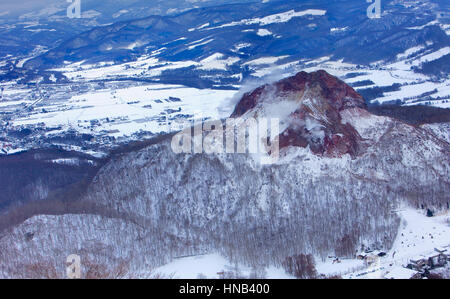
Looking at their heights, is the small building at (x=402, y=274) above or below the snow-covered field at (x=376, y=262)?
above

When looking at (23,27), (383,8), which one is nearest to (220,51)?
(383,8)

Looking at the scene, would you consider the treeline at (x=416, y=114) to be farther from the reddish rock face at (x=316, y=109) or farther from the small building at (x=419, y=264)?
the small building at (x=419, y=264)
